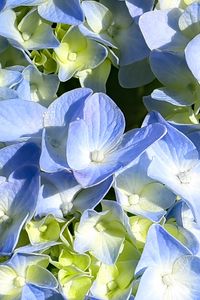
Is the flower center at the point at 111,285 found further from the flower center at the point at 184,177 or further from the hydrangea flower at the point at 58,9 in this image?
the hydrangea flower at the point at 58,9

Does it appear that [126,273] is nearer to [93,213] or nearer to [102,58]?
[93,213]

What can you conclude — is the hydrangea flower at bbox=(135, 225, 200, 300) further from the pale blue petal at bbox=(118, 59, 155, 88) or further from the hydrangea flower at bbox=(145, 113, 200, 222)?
the pale blue petal at bbox=(118, 59, 155, 88)


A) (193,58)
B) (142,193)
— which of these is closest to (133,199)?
(142,193)

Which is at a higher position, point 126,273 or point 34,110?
point 34,110

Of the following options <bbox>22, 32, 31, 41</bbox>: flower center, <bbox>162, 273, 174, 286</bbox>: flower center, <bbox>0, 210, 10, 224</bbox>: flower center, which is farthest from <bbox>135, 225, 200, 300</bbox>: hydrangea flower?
<bbox>22, 32, 31, 41</bbox>: flower center

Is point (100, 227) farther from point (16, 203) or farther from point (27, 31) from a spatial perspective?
point (27, 31)

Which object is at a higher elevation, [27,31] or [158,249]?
[27,31]

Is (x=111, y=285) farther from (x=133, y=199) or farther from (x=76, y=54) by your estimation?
(x=76, y=54)

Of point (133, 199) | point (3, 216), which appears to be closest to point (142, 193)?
point (133, 199)

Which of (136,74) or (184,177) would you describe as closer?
(184,177)

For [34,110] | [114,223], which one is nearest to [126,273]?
[114,223]

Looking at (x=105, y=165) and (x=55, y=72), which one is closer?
(x=105, y=165)
